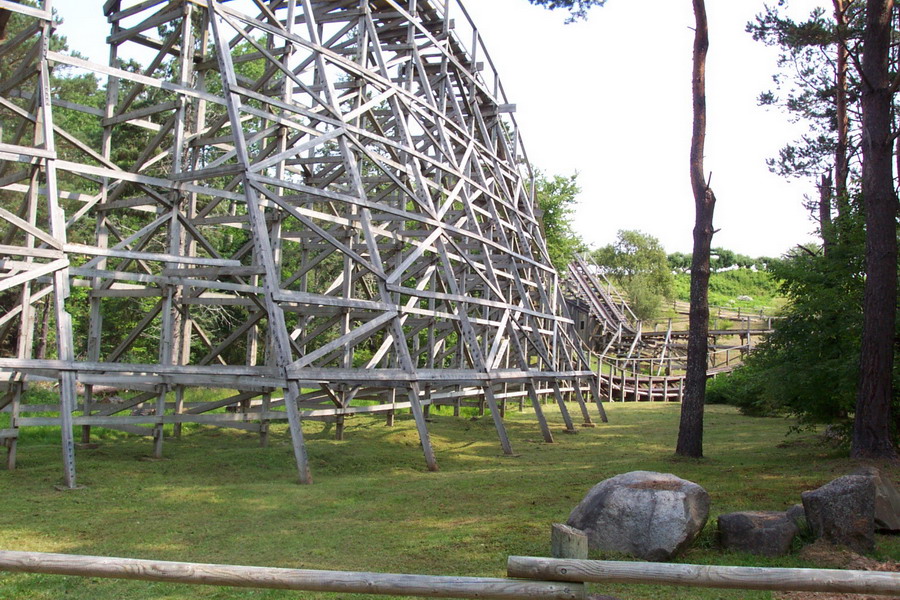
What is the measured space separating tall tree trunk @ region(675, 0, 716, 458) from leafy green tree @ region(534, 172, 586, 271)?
19421 millimetres

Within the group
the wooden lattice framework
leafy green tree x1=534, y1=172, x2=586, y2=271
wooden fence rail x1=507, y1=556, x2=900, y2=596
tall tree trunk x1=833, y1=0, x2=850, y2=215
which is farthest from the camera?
leafy green tree x1=534, y1=172, x2=586, y2=271

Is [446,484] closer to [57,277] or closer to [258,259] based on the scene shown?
[258,259]

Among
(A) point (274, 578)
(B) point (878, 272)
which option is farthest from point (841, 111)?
(A) point (274, 578)

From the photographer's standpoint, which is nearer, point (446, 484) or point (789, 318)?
point (446, 484)

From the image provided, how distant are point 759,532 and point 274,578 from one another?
4610mm

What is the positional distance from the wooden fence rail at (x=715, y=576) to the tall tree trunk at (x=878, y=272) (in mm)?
8158

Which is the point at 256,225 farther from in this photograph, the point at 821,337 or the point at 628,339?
the point at 628,339

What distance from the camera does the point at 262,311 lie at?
12875 millimetres

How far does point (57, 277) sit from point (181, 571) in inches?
271

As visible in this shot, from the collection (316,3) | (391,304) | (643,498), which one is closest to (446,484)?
(391,304)

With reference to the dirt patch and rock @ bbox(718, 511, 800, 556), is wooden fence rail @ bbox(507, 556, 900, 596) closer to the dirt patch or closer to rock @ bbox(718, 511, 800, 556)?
the dirt patch

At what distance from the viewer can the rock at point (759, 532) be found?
6.73 metres

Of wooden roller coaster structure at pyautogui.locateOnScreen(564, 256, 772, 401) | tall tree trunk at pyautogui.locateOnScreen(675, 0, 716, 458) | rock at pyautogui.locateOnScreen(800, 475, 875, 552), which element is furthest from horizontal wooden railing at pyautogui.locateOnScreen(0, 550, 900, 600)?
wooden roller coaster structure at pyautogui.locateOnScreen(564, 256, 772, 401)

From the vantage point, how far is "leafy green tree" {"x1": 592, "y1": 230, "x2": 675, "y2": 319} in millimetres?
56375
